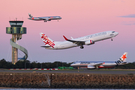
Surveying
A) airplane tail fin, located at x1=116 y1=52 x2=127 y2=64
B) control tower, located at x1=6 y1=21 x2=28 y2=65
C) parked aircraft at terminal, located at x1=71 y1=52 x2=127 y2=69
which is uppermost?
control tower, located at x1=6 y1=21 x2=28 y2=65

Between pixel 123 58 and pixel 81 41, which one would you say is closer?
pixel 81 41

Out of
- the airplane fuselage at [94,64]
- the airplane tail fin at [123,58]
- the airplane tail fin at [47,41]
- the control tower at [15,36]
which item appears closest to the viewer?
the airplane tail fin at [47,41]

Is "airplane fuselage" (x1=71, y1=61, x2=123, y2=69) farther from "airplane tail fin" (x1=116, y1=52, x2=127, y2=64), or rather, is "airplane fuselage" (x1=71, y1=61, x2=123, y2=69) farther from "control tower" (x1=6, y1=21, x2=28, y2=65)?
"control tower" (x1=6, y1=21, x2=28, y2=65)

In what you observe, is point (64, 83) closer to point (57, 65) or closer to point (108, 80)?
point (108, 80)

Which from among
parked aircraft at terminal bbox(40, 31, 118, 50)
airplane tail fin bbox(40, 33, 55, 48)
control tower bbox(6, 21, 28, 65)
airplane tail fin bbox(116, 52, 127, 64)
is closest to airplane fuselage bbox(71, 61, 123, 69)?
airplane tail fin bbox(116, 52, 127, 64)

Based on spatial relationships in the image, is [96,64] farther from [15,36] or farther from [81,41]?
[15,36]

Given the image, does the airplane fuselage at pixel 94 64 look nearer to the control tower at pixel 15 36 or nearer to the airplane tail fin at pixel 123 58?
the airplane tail fin at pixel 123 58

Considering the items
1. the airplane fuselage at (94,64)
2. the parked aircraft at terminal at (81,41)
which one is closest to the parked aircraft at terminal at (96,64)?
the airplane fuselage at (94,64)

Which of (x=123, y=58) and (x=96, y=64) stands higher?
(x=123, y=58)

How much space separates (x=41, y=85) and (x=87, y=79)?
34.9 feet

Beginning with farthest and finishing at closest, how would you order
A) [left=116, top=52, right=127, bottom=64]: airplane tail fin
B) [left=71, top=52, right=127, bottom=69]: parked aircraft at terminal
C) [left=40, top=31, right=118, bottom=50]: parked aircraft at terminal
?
[left=116, top=52, right=127, bottom=64]: airplane tail fin
[left=71, top=52, right=127, bottom=69]: parked aircraft at terminal
[left=40, top=31, right=118, bottom=50]: parked aircraft at terminal

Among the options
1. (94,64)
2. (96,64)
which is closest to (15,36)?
(94,64)

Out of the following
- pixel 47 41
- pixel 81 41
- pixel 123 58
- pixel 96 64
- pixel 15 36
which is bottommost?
pixel 96 64

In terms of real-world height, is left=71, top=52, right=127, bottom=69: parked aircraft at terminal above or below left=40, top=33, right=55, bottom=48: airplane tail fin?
below
